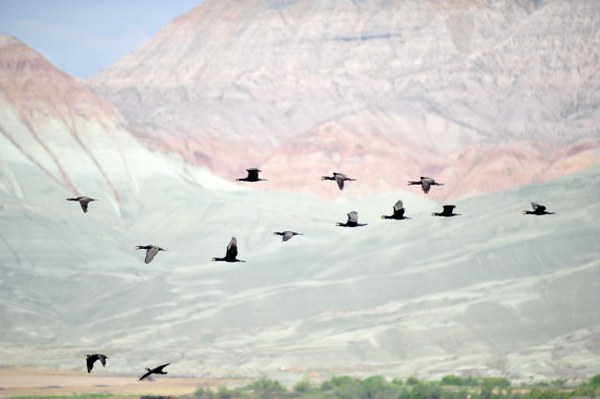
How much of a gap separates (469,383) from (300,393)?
813 inches

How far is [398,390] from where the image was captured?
18850cm

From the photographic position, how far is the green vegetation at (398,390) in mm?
183375

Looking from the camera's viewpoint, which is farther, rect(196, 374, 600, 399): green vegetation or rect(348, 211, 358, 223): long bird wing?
rect(196, 374, 600, 399): green vegetation

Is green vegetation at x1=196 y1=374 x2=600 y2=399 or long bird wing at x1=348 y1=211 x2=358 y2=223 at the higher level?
green vegetation at x1=196 y1=374 x2=600 y2=399

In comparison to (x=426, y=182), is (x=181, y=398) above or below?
above

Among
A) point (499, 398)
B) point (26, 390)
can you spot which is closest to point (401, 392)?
point (499, 398)

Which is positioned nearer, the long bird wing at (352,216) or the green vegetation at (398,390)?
the long bird wing at (352,216)

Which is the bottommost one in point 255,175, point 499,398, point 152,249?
point 152,249

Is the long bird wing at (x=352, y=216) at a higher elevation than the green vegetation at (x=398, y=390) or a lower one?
lower

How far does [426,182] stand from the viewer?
70125 millimetres

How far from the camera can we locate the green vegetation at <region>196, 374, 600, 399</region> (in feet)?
602

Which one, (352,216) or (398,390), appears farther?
(398,390)

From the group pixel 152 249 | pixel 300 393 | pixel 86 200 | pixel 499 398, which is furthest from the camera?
pixel 300 393

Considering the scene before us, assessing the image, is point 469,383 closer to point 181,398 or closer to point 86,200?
point 181,398
